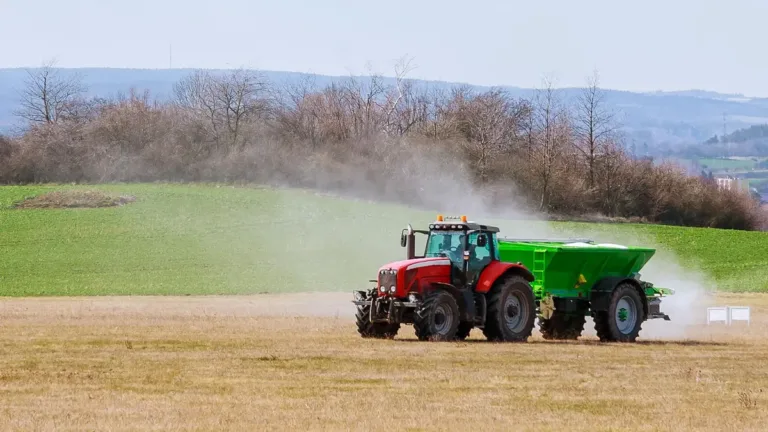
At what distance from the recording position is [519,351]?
21844mm

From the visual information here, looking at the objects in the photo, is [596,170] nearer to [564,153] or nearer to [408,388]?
[564,153]

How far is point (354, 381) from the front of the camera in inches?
684

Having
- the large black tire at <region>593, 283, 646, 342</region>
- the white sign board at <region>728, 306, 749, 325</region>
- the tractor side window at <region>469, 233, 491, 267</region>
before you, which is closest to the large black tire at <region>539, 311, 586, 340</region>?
the large black tire at <region>593, 283, 646, 342</region>


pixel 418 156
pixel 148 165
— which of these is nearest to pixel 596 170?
pixel 418 156

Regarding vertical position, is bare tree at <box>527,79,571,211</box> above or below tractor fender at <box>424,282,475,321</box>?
above

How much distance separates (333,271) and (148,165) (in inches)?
1495

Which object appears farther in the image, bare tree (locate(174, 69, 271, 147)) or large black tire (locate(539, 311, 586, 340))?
bare tree (locate(174, 69, 271, 147))

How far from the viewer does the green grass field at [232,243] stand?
173ft

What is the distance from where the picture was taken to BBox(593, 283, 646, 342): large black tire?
1011 inches

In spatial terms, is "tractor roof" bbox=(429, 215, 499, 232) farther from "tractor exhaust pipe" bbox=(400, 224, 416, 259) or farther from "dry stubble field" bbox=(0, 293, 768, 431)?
"dry stubble field" bbox=(0, 293, 768, 431)

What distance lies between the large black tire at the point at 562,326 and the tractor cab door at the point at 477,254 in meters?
2.95

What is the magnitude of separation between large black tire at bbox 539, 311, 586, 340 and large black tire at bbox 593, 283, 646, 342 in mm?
658

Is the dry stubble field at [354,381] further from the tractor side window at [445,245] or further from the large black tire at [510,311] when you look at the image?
the tractor side window at [445,245]

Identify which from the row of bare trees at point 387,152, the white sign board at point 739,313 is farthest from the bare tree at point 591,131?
the white sign board at point 739,313
